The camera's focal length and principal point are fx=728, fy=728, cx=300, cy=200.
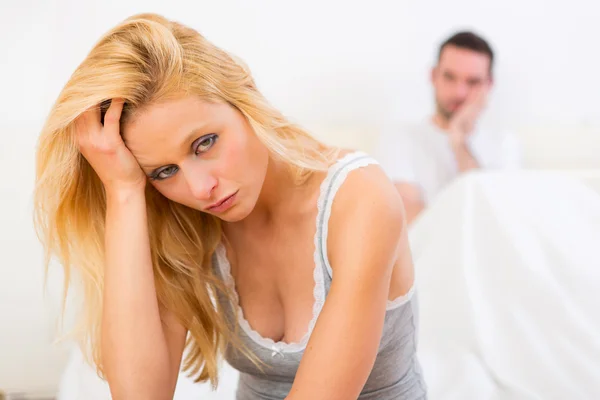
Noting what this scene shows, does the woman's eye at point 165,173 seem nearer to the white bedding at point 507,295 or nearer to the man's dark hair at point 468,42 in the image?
the white bedding at point 507,295

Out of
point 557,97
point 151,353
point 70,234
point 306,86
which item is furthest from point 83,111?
point 557,97

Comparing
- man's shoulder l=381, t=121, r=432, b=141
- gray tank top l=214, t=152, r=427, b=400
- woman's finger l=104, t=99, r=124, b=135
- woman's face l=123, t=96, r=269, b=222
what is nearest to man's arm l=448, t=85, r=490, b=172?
man's shoulder l=381, t=121, r=432, b=141

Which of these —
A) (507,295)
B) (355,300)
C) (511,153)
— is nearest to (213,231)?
(355,300)

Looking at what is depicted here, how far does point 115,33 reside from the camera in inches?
40.1

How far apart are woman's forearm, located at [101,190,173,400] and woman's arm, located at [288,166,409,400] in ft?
0.93

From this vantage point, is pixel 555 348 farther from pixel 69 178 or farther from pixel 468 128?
pixel 468 128

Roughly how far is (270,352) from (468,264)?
846mm

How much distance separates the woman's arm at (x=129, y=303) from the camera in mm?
1126

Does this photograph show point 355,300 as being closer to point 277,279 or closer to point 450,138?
point 277,279

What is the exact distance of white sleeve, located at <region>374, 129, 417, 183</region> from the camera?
10.2 ft

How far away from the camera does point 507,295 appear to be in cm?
180

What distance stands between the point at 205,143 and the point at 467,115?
2.31m

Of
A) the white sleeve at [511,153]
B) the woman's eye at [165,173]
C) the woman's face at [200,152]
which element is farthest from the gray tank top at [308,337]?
the white sleeve at [511,153]

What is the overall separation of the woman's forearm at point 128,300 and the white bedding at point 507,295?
1.74 feet
